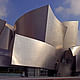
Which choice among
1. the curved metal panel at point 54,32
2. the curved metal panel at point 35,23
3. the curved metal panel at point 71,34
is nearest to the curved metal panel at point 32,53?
the curved metal panel at point 54,32

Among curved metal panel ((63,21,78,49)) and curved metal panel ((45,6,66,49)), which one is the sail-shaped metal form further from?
curved metal panel ((63,21,78,49))

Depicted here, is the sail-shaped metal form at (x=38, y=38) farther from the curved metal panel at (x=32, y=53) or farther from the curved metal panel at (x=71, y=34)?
the curved metal panel at (x=71, y=34)

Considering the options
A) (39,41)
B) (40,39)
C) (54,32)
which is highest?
(54,32)

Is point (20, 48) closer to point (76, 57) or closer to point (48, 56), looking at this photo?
point (48, 56)

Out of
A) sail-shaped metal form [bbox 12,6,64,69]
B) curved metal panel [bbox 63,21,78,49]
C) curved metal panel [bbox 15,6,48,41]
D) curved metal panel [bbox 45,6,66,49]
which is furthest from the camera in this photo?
curved metal panel [bbox 63,21,78,49]

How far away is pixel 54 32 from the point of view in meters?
22.0

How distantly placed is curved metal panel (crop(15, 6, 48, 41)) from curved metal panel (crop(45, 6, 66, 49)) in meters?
0.71

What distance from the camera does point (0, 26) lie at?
2153cm

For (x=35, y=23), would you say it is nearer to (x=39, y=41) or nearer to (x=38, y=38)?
(x=38, y=38)

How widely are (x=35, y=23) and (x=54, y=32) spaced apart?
3305 mm

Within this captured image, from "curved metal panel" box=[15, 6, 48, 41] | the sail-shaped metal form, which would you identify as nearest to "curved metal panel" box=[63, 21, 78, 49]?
the sail-shaped metal form

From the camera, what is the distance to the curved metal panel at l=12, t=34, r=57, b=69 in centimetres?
1569

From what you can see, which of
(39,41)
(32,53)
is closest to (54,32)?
(39,41)

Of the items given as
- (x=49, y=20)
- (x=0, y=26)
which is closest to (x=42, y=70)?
(x=49, y=20)
